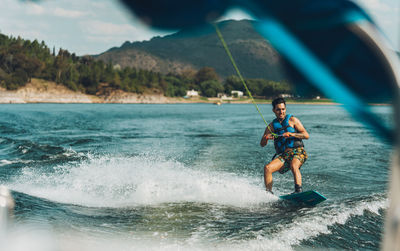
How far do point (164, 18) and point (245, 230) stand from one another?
4.85m

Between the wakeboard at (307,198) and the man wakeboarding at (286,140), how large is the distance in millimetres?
142

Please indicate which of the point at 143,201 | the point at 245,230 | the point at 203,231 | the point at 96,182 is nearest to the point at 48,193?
the point at 96,182

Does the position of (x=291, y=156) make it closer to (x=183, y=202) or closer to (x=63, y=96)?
(x=183, y=202)

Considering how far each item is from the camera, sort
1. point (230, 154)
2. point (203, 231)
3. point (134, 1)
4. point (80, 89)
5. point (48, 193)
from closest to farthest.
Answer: point (134, 1) < point (203, 231) < point (48, 193) < point (230, 154) < point (80, 89)

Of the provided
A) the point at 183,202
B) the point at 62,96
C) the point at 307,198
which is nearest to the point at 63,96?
the point at 62,96

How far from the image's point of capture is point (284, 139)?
7.20 meters

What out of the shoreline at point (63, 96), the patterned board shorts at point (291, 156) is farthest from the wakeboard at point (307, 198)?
the shoreline at point (63, 96)

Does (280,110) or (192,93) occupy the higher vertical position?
(192,93)

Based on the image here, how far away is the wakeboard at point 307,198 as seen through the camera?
678cm

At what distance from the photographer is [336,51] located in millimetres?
1225

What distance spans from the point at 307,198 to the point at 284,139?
4.20ft

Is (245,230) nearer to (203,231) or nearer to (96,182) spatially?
(203,231)

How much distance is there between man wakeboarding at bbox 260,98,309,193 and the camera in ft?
22.6

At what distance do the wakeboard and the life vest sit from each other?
37.7 inches
